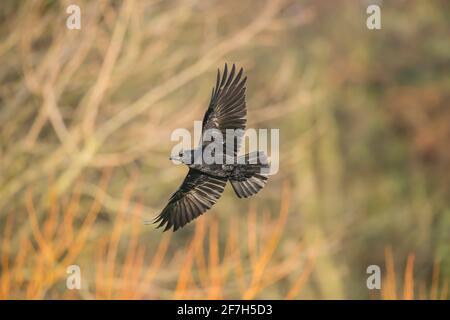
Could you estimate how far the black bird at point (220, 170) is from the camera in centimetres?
358

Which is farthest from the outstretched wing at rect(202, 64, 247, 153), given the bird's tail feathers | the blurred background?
the blurred background

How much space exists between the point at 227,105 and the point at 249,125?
16.1 ft

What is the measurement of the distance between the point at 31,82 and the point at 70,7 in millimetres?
640

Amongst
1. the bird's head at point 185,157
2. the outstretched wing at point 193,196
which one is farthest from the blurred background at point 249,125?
the bird's head at point 185,157

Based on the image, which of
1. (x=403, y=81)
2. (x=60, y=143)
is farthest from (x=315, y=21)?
(x=60, y=143)

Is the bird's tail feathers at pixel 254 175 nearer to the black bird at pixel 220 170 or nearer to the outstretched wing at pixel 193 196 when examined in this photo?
the black bird at pixel 220 170

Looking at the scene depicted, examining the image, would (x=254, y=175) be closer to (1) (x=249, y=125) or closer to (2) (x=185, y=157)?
(2) (x=185, y=157)

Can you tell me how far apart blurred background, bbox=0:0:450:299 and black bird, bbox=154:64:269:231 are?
111cm

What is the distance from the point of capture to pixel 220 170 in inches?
143

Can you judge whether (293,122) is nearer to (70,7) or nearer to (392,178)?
(392,178)

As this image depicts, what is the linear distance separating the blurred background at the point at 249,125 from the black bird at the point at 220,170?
111cm

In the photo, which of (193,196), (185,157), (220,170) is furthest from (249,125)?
(185,157)

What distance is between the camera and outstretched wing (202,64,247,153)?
3.73 meters

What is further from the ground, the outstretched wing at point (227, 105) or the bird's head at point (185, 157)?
the outstretched wing at point (227, 105)
